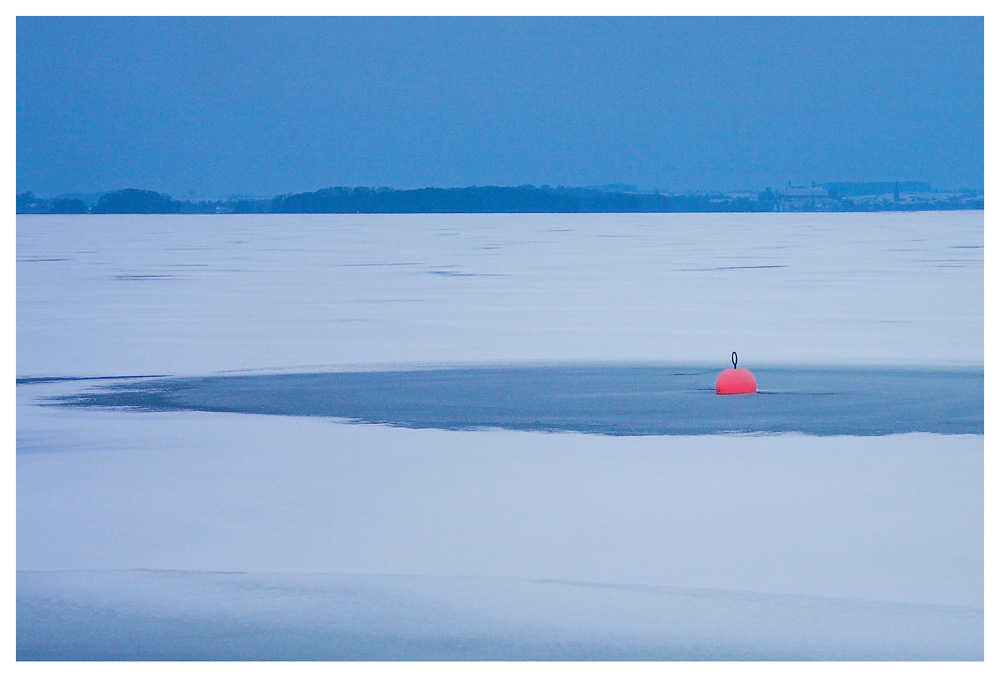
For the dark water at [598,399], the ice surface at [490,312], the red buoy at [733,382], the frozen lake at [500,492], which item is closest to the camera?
the frozen lake at [500,492]

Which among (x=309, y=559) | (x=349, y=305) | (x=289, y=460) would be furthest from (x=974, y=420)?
(x=349, y=305)

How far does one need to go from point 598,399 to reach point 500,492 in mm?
3509

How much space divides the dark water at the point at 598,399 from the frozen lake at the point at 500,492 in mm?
51

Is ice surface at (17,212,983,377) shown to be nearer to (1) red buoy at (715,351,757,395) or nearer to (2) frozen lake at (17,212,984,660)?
(2) frozen lake at (17,212,984,660)

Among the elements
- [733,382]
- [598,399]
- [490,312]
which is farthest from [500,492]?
[490,312]

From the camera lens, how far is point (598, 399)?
36.1 ft

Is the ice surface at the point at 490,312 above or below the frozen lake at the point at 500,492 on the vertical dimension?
above

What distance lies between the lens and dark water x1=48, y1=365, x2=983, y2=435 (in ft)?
31.9

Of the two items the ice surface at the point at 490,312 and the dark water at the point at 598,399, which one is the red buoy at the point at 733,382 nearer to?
the dark water at the point at 598,399

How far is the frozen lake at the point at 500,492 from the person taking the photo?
5.34 m

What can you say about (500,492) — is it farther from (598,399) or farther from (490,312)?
(490,312)

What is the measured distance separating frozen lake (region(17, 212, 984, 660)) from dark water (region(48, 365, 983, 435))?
0.05 m

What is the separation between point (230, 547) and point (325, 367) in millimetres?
6793

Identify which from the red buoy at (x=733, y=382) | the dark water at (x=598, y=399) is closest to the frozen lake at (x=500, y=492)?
the dark water at (x=598, y=399)
